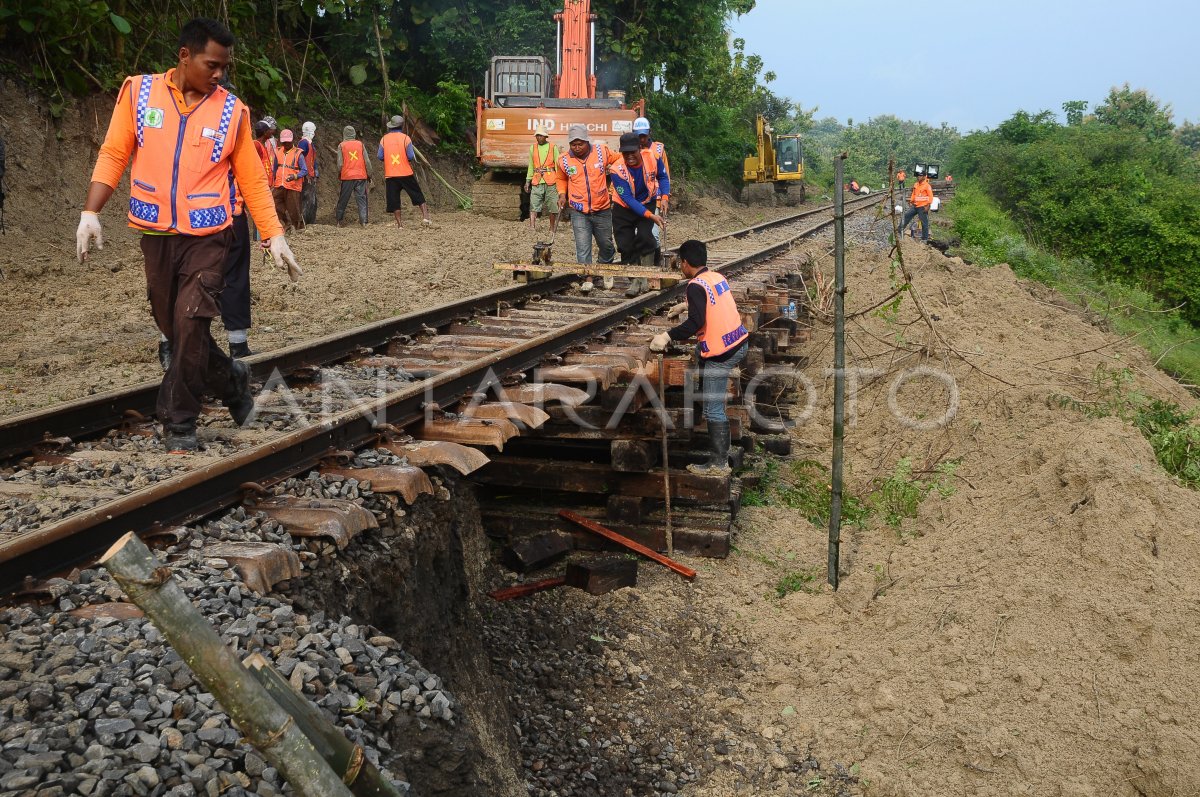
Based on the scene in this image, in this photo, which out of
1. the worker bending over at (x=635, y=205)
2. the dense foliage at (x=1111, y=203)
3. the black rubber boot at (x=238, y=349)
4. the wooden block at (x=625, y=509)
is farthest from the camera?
the dense foliage at (x=1111, y=203)

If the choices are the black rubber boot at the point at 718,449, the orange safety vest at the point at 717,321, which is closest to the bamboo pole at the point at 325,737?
the black rubber boot at the point at 718,449

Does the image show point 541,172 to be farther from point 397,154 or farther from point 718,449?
point 718,449

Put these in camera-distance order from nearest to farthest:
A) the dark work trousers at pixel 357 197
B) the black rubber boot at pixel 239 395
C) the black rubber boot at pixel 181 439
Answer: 1. the black rubber boot at pixel 181 439
2. the black rubber boot at pixel 239 395
3. the dark work trousers at pixel 357 197

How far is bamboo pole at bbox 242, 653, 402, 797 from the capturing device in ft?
7.25

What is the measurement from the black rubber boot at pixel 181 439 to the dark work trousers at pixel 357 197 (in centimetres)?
1277

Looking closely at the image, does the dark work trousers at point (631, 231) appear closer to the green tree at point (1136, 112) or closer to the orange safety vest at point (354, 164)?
the orange safety vest at point (354, 164)

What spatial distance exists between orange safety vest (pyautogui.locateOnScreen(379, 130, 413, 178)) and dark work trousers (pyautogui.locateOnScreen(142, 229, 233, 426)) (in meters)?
12.4

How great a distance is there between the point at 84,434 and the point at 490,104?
1666cm

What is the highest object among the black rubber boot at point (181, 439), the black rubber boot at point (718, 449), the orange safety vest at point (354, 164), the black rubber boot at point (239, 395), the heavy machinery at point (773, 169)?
the heavy machinery at point (773, 169)

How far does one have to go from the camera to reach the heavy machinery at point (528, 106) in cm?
1872

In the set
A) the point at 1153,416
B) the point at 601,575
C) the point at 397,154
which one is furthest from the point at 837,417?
the point at 397,154

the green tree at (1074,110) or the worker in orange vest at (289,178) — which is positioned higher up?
the green tree at (1074,110)

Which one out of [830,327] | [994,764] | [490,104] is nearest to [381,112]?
[490,104]

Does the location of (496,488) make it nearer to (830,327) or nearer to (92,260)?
(830,327)
